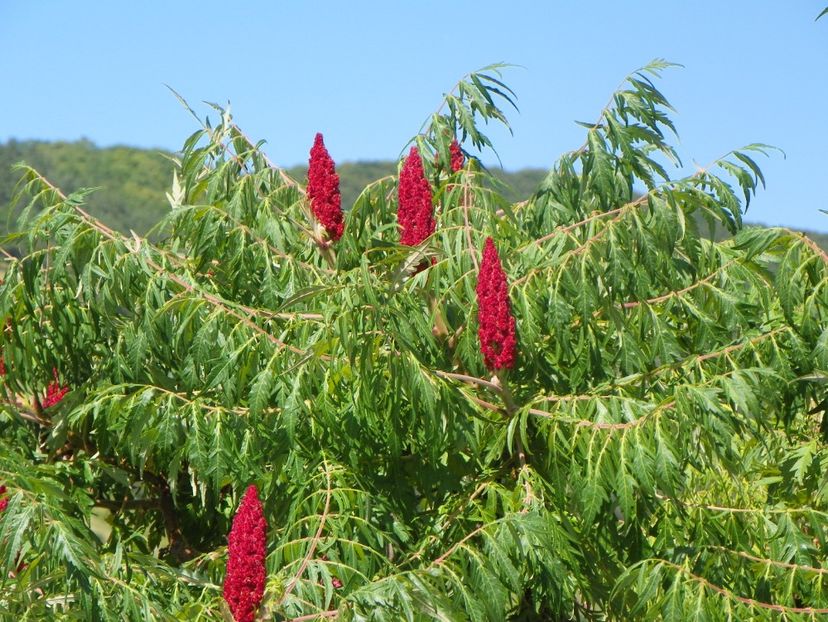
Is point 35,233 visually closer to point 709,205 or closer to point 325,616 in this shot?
point 325,616

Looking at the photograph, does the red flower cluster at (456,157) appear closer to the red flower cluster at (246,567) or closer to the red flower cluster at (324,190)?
the red flower cluster at (324,190)

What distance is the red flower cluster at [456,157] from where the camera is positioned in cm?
752

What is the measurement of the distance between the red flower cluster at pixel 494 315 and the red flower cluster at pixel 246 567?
1.35m

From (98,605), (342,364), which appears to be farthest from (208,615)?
(342,364)

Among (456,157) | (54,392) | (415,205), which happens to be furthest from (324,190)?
(54,392)

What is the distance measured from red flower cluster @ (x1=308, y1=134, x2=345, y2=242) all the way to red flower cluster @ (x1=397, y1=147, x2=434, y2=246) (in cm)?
63

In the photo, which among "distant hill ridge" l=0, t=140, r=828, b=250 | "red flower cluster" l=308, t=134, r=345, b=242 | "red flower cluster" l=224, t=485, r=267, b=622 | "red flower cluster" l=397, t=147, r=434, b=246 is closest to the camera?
A: "red flower cluster" l=224, t=485, r=267, b=622

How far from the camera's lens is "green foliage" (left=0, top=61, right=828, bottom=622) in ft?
17.5

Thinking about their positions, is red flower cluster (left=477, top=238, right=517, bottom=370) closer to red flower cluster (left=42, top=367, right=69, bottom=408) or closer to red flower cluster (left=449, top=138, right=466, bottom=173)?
red flower cluster (left=449, top=138, right=466, bottom=173)

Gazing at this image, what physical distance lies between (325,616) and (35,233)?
8.81 feet

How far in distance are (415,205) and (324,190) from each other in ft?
2.54

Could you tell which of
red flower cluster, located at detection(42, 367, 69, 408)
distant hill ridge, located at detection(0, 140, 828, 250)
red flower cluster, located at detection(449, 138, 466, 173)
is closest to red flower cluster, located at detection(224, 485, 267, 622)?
red flower cluster, located at detection(42, 367, 69, 408)

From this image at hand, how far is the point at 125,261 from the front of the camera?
638cm

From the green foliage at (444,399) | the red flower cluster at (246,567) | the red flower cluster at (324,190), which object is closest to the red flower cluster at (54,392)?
the green foliage at (444,399)
